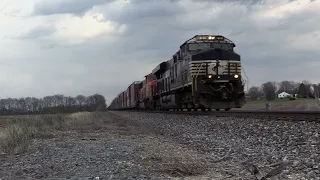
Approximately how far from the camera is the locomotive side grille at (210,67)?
61.6ft

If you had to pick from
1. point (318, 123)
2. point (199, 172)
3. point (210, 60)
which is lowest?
point (199, 172)

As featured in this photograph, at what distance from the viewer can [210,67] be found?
18891mm

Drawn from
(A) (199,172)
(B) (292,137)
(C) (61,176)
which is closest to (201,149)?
(B) (292,137)

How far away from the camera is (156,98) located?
105 feet

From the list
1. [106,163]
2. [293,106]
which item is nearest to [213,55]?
[106,163]

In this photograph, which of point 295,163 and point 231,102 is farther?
point 231,102

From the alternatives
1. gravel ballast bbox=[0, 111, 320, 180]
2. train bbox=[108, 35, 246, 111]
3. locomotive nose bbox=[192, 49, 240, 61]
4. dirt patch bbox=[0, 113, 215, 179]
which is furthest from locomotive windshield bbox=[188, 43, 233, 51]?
dirt patch bbox=[0, 113, 215, 179]

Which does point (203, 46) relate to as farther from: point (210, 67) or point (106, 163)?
point (106, 163)

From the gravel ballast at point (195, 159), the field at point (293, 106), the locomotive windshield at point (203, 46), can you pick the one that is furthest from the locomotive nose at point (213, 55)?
the field at point (293, 106)

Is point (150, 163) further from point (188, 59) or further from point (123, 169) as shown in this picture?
point (188, 59)

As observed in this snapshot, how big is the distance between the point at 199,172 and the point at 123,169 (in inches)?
51.8

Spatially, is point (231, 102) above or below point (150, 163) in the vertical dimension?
above

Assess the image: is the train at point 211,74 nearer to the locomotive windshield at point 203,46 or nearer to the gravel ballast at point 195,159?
the locomotive windshield at point 203,46

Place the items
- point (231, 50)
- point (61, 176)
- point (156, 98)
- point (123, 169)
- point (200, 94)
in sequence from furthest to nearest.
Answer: point (156, 98), point (231, 50), point (200, 94), point (123, 169), point (61, 176)
